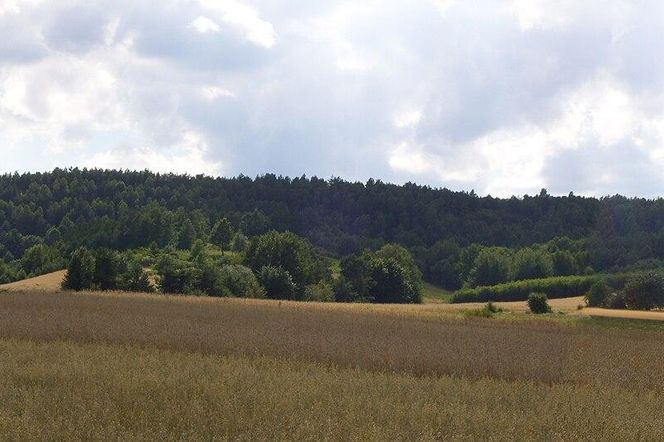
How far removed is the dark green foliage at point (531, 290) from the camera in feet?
336

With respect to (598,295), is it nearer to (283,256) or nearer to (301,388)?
(283,256)

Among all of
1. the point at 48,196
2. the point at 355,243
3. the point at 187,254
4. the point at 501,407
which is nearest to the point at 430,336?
the point at 501,407

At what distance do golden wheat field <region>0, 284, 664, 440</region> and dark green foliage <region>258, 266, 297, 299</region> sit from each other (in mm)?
65209

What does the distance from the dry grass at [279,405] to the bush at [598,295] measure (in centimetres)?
5480

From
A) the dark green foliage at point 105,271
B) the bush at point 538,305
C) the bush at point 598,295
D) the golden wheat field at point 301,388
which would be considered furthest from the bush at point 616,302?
the dark green foliage at point 105,271

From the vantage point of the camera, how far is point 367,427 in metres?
9.54

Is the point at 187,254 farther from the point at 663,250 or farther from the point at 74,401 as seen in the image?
the point at 74,401

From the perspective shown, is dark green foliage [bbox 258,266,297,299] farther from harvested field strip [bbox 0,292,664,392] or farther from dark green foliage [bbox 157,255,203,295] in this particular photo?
harvested field strip [bbox 0,292,664,392]

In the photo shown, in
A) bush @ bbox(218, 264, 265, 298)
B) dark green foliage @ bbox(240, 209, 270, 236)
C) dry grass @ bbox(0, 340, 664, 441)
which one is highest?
dark green foliage @ bbox(240, 209, 270, 236)

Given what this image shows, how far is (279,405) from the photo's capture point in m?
10.5

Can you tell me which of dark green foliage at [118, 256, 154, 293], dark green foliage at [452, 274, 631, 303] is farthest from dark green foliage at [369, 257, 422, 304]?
dark green foliage at [118, 256, 154, 293]

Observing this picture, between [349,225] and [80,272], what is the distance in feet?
405

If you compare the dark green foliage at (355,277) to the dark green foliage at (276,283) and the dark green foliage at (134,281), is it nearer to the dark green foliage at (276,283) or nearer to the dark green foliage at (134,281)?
the dark green foliage at (276,283)

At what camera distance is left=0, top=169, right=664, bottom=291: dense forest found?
132 metres
